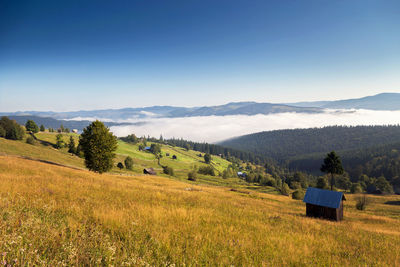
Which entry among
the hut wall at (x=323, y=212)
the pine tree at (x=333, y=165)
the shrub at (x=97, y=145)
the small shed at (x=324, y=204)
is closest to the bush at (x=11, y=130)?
the shrub at (x=97, y=145)

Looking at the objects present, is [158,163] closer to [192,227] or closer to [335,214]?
[335,214]

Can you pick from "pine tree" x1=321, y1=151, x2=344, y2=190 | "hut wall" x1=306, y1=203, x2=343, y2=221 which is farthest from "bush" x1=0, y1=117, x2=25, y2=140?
"pine tree" x1=321, y1=151, x2=344, y2=190

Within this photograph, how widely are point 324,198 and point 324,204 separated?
35.7 inches

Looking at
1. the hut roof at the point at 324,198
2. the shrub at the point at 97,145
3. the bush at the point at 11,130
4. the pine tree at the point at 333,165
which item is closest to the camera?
the hut roof at the point at 324,198

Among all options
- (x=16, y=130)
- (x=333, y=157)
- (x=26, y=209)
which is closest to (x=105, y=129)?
(x=26, y=209)

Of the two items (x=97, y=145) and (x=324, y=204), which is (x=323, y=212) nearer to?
(x=324, y=204)

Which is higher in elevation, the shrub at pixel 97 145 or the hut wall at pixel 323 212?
the shrub at pixel 97 145

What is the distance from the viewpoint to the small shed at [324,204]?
26922 millimetres

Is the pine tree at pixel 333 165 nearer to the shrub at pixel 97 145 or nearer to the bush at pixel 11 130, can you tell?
the shrub at pixel 97 145

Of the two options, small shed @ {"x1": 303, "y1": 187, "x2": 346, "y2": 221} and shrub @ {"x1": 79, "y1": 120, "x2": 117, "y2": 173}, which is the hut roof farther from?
shrub @ {"x1": 79, "y1": 120, "x2": 117, "y2": 173}

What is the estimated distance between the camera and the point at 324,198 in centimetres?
2808

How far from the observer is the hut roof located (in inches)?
1059

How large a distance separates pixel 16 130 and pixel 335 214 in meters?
139

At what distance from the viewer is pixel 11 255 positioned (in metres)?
3.12
